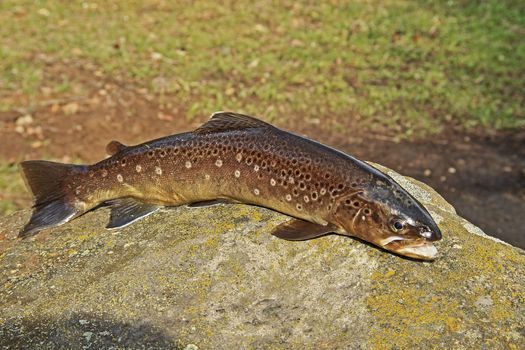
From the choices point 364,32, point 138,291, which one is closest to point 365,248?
point 138,291

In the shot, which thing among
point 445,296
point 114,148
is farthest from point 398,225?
point 114,148

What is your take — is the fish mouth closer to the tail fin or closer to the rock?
the rock

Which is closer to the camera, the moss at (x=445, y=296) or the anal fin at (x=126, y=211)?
the moss at (x=445, y=296)

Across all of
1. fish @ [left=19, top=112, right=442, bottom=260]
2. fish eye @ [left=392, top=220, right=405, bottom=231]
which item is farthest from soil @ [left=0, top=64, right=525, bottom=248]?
fish eye @ [left=392, top=220, right=405, bottom=231]

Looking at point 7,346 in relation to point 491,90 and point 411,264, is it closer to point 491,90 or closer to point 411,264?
point 411,264

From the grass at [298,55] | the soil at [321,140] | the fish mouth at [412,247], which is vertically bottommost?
the soil at [321,140]

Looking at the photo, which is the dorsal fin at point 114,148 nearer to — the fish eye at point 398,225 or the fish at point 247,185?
the fish at point 247,185

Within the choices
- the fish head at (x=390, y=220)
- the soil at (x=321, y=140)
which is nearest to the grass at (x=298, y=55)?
the soil at (x=321, y=140)
